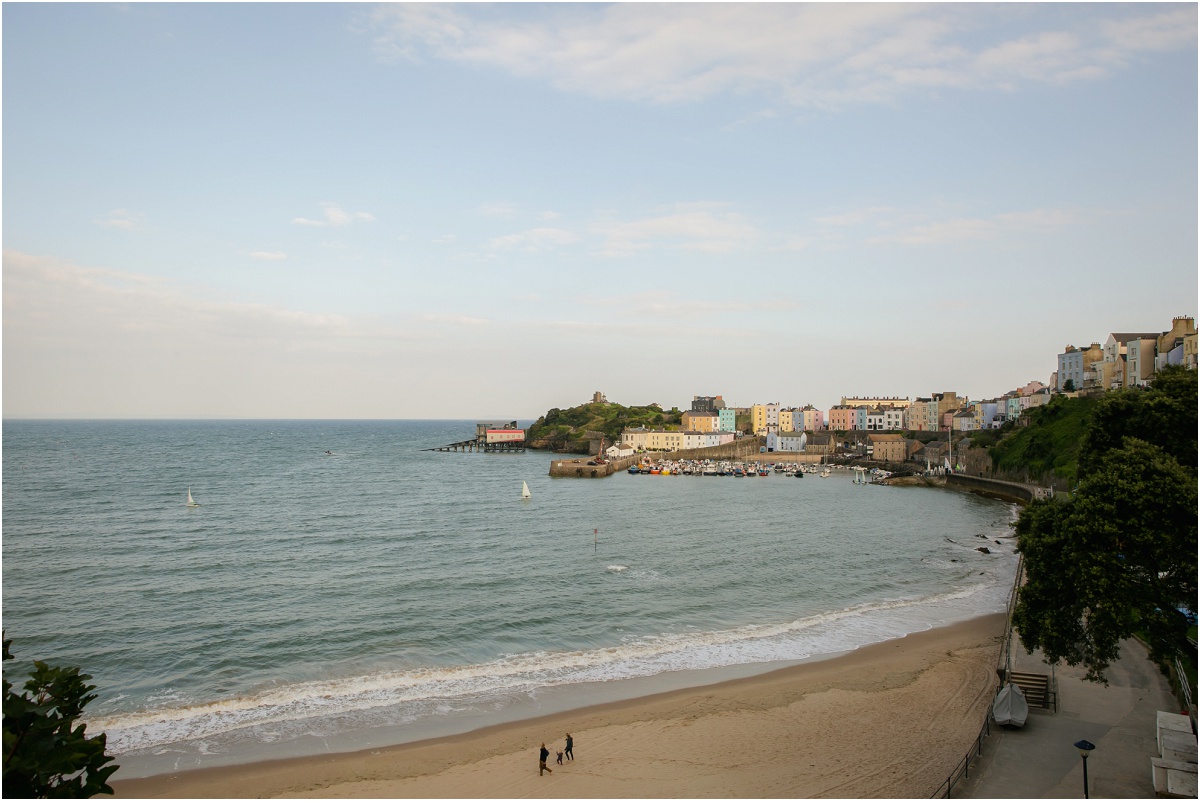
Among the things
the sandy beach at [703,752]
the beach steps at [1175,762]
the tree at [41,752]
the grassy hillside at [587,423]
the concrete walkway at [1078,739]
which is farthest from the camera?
the grassy hillside at [587,423]

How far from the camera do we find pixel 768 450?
13775 centimetres

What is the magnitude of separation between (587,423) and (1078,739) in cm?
14852

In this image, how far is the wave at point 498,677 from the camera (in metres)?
21.6

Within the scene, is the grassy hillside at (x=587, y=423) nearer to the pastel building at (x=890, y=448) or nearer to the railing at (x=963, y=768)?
the pastel building at (x=890, y=448)

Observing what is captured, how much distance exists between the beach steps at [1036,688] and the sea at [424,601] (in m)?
7.65

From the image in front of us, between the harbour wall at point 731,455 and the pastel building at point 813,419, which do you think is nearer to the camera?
the harbour wall at point 731,455

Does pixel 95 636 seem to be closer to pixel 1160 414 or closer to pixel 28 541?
pixel 28 541

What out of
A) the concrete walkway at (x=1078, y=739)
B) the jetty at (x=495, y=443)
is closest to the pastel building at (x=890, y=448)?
the jetty at (x=495, y=443)

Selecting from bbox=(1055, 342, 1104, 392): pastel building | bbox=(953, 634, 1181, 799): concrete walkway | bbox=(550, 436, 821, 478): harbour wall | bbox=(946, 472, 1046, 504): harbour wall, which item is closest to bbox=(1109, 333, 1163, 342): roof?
bbox=(1055, 342, 1104, 392): pastel building

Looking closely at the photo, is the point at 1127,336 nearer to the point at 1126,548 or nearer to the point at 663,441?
the point at 663,441

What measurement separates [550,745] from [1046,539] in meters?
13.7

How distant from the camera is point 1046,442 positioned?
260ft

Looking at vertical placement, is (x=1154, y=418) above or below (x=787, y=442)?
above

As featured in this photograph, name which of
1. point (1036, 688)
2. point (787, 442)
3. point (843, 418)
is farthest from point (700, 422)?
point (1036, 688)
